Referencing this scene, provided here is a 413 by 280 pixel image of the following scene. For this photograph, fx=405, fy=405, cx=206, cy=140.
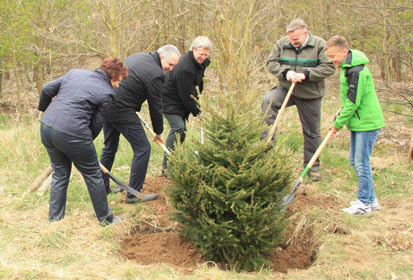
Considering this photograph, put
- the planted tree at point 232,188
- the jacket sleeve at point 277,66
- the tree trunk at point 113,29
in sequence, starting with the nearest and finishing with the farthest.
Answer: the planted tree at point 232,188 < the jacket sleeve at point 277,66 < the tree trunk at point 113,29

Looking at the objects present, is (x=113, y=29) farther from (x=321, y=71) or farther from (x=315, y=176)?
(x=315, y=176)

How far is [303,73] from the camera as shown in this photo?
5.38 meters

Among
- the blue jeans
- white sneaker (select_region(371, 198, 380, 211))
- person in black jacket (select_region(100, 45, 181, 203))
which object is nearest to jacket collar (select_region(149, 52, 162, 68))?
person in black jacket (select_region(100, 45, 181, 203))

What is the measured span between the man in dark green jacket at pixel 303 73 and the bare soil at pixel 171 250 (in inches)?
71.8

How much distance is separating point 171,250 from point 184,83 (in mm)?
2273

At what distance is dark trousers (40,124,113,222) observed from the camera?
13.2 ft

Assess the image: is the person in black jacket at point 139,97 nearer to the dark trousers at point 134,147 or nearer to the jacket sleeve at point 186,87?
the dark trousers at point 134,147

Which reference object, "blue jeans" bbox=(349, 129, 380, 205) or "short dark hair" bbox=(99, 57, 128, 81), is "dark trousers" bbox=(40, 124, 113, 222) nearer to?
"short dark hair" bbox=(99, 57, 128, 81)

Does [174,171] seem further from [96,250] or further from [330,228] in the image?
[330,228]

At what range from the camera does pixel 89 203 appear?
5078 millimetres

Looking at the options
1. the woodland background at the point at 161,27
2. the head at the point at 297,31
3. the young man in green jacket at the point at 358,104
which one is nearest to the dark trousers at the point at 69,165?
the young man in green jacket at the point at 358,104

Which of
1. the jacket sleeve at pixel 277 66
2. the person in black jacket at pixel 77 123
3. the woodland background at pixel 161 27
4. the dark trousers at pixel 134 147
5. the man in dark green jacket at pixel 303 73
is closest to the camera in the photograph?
the person in black jacket at pixel 77 123

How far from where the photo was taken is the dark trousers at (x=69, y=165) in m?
4.03

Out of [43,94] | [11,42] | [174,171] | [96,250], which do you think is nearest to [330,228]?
[174,171]
